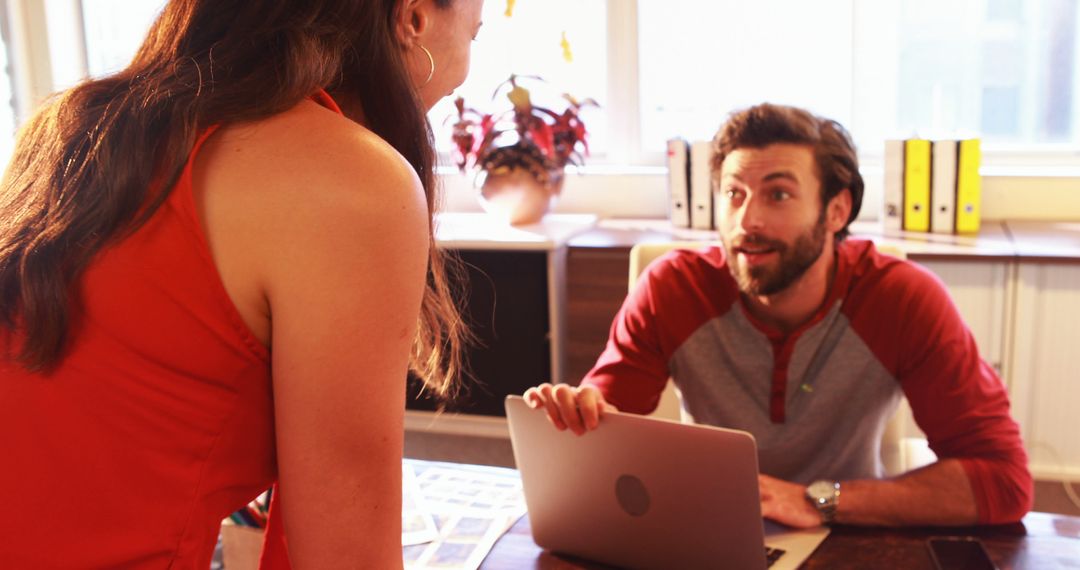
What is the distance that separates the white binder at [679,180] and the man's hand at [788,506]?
185 cm

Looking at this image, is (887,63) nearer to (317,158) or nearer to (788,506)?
(788,506)

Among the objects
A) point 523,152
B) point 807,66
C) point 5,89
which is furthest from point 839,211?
point 5,89

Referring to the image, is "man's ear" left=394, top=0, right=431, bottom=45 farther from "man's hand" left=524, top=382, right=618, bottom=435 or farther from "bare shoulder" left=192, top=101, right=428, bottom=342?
"man's hand" left=524, top=382, right=618, bottom=435

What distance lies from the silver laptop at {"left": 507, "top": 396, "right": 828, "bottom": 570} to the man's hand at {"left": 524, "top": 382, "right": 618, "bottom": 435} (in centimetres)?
1

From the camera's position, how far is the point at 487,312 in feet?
9.86

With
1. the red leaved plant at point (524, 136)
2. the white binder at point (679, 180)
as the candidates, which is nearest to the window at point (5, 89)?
the red leaved plant at point (524, 136)

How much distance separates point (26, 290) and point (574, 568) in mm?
752

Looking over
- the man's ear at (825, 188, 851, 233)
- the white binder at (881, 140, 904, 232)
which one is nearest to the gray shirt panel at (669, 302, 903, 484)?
the man's ear at (825, 188, 851, 233)

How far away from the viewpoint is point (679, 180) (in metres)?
3.18

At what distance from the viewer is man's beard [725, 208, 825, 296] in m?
1.80

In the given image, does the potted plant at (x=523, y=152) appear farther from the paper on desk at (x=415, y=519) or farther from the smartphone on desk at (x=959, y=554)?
the smartphone on desk at (x=959, y=554)

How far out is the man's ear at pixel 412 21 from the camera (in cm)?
89

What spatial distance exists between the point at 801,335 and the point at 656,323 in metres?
0.25

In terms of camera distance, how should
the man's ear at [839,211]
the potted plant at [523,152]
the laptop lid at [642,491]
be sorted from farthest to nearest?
the potted plant at [523,152] → the man's ear at [839,211] → the laptop lid at [642,491]
